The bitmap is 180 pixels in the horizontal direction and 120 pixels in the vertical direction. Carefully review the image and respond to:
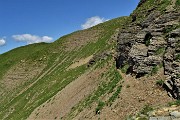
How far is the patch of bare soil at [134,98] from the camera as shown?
72.7 ft

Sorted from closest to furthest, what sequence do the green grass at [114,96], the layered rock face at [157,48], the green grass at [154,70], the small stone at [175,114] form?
the small stone at [175,114] < the layered rock face at [157,48] < the green grass at [154,70] < the green grass at [114,96]

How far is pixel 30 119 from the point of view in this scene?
40656 millimetres

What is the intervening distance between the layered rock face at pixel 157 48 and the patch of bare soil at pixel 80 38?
4964 cm

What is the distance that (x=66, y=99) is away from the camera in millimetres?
37750

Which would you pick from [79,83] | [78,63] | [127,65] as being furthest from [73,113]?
[78,63]

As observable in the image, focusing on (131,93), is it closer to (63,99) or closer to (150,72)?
(150,72)

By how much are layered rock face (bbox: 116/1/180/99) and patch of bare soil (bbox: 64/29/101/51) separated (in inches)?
1954

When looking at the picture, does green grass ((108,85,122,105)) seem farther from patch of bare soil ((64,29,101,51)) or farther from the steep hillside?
patch of bare soil ((64,29,101,51))

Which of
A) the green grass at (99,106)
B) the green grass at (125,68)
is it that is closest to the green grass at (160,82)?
the green grass at (99,106)

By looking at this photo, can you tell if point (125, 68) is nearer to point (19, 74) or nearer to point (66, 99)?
point (66, 99)

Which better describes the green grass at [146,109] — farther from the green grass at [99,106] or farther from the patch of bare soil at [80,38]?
the patch of bare soil at [80,38]

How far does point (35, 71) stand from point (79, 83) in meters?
42.9

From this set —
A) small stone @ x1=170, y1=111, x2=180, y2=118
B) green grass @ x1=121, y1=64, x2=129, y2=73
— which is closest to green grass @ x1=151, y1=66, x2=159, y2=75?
green grass @ x1=121, y1=64, x2=129, y2=73

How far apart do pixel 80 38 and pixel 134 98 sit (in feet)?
212
